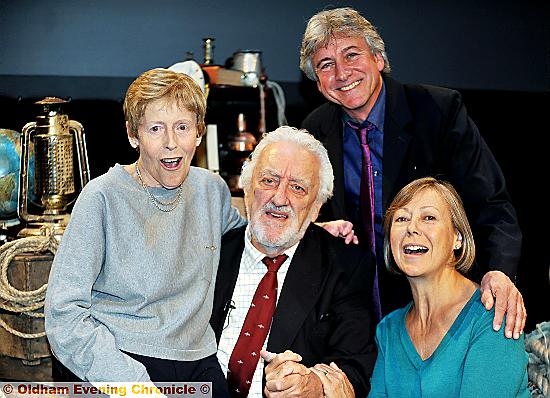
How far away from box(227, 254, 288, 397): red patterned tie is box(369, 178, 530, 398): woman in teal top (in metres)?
0.33

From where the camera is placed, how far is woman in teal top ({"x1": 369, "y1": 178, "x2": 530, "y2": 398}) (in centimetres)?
234

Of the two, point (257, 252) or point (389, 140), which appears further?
point (389, 140)

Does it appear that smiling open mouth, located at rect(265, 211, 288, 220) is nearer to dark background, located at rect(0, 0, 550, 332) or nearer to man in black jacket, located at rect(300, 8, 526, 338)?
man in black jacket, located at rect(300, 8, 526, 338)

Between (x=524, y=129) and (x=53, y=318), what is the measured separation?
349cm

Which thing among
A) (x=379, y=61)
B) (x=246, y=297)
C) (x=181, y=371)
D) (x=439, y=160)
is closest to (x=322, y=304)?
(x=246, y=297)

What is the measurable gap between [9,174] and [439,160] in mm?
1678

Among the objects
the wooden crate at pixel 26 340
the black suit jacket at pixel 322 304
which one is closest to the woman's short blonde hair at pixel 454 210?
the black suit jacket at pixel 322 304

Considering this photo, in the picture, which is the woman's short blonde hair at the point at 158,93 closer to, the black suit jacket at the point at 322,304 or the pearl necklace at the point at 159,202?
the pearl necklace at the point at 159,202

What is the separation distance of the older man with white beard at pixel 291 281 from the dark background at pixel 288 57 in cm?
205

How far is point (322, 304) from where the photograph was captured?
8.98ft

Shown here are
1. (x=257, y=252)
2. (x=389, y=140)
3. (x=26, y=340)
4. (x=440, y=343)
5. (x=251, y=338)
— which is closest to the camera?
(x=440, y=343)

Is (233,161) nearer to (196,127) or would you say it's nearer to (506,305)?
(196,127)

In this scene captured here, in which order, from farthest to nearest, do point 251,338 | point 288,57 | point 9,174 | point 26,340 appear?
point 288,57 < point 9,174 < point 26,340 < point 251,338

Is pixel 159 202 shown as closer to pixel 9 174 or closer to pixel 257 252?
pixel 257 252
